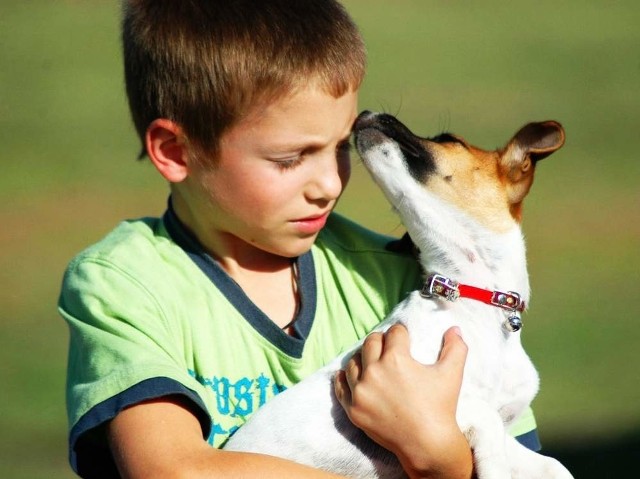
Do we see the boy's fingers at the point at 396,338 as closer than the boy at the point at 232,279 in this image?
No

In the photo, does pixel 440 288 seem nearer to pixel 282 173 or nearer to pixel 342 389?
pixel 342 389

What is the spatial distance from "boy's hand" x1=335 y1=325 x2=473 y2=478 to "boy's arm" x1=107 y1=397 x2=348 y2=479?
23 cm

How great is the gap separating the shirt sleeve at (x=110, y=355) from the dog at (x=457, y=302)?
28 cm

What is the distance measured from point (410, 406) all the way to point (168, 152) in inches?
35.1

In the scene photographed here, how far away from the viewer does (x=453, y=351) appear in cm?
302

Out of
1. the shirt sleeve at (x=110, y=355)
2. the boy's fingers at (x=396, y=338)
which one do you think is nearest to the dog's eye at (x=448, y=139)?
the boy's fingers at (x=396, y=338)

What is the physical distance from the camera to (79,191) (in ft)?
32.0

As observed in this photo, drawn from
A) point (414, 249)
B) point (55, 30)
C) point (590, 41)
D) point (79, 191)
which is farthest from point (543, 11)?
point (414, 249)

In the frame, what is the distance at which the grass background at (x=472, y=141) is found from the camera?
5996mm

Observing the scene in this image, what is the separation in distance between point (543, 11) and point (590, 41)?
1991 millimetres

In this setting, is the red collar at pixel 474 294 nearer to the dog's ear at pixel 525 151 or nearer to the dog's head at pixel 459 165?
the dog's head at pixel 459 165

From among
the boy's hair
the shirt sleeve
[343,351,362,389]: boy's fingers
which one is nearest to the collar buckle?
[343,351,362,389]: boy's fingers

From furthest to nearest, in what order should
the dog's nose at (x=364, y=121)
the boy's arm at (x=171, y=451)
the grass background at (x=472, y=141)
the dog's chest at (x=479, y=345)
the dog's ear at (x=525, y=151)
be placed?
1. the grass background at (x=472, y=141)
2. the dog's ear at (x=525, y=151)
3. the dog's nose at (x=364, y=121)
4. the dog's chest at (x=479, y=345)
5. the boy's arm at (x=171, y=451)

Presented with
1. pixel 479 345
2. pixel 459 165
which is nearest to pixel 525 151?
pixel 459 165
